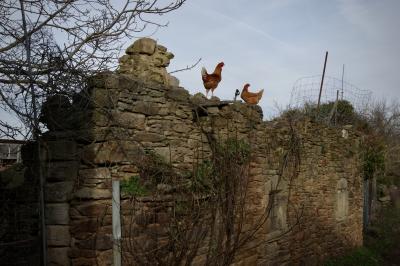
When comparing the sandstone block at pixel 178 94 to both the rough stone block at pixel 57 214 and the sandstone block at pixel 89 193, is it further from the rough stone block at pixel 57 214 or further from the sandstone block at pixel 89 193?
the rough stone block at pixel 57 214

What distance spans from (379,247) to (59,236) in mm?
10022

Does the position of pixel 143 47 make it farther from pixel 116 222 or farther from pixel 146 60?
pixel 116 222

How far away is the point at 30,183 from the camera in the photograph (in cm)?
440

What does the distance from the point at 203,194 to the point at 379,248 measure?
8287mm

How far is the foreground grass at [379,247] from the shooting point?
957cm

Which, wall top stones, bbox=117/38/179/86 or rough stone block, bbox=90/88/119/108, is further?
wall top stones, bbox=117/38/179/86

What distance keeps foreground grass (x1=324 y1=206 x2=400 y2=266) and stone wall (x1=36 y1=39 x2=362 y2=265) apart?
211 cm

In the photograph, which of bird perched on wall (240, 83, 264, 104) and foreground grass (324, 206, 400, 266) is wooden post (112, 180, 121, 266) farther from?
foreground grass (324, 206, 400, 266)

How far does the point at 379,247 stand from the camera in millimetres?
11477

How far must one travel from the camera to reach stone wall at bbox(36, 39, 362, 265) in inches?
161

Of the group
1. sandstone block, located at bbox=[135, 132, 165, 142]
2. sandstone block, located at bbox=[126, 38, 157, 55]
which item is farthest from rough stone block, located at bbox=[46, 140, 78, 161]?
sandstone block, located at bbox=[126, 38, 157, 55]

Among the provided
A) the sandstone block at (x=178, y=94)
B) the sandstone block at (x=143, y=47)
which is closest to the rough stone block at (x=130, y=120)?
the sandstone block at (x=178, y=94)

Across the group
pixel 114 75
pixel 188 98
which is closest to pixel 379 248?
pixel 188 98

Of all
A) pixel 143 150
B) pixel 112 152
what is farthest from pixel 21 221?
pixel 143 150
